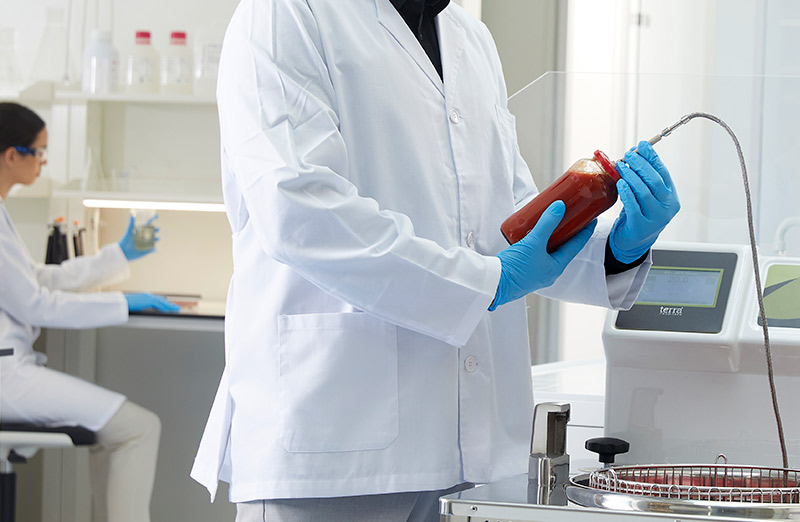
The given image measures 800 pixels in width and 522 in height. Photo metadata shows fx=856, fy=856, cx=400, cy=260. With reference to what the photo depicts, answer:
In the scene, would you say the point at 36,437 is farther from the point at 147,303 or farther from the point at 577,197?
the point at 577,197

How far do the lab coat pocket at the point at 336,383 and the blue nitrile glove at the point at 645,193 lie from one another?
0.31 meters

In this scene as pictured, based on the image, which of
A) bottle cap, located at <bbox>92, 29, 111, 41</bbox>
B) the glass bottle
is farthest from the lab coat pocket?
bottle cap, located at <bbox>92, 29, 111, 41</bbox>

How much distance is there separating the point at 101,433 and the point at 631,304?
2.32 m

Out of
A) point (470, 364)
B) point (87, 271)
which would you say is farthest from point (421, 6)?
point (87, 271)

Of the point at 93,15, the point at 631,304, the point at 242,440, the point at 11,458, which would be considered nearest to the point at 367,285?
the point at 242,440

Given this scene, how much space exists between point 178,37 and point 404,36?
2.52 metres

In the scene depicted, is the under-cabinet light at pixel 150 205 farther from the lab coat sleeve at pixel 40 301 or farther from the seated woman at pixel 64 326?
the lab coat sleeve at pixel 40 301

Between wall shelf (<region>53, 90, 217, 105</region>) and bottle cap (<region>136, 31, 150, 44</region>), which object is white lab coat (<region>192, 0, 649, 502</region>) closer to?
wall shelf (<region>53, 90, 217, 105</region>)

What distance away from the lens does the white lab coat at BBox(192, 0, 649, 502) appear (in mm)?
899

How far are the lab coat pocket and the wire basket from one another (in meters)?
0.25

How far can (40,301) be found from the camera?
113 inches

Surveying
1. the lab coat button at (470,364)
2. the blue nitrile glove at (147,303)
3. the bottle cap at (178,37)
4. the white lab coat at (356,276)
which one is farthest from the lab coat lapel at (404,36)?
the bottle cap at (178,37)

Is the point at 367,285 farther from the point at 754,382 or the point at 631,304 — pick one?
the point at 754,382

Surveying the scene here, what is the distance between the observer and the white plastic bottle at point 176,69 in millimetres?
3320
